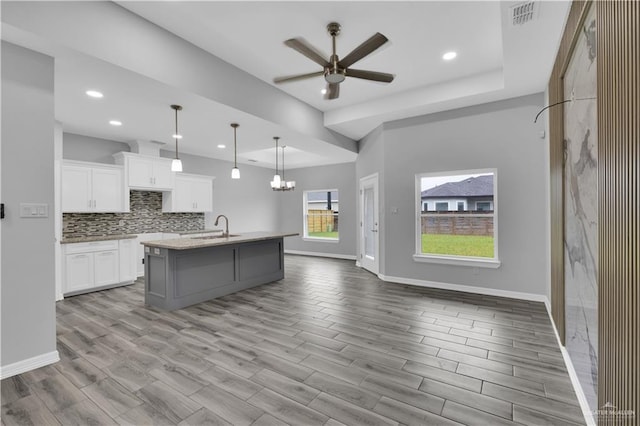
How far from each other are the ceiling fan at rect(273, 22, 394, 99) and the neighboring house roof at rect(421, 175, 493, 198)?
106 inches

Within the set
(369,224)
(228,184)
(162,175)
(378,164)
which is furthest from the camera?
(228,184)

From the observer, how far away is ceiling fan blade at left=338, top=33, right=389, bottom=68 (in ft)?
7.61

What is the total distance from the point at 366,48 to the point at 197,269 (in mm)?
3664

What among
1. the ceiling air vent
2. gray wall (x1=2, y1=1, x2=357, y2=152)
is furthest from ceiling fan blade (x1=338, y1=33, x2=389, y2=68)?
gray wall (x1=2, y1=1, x2=357, y2=152)

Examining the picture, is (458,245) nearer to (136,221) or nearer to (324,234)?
(324,234)

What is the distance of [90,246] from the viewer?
15.8 feet

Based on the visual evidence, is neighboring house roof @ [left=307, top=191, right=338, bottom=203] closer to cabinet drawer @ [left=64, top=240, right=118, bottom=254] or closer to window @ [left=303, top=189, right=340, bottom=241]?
window @ [left=303, top=189, right=340, bottom=241]

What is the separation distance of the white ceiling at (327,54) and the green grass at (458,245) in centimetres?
218

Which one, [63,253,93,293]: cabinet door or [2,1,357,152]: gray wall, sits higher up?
[2,1,357,152]: gray wall

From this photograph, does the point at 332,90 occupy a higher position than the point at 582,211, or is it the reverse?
the point at 332,90

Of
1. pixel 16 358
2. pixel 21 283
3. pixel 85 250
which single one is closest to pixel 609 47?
pixel 21 283

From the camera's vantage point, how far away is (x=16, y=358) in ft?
7.68

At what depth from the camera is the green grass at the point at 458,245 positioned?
4.62 metres

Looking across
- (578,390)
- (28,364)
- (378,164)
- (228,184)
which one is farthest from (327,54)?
(228,184)
